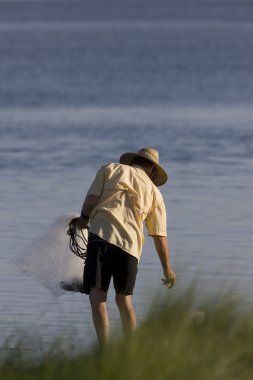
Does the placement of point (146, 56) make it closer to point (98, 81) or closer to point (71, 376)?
point (98, 81)

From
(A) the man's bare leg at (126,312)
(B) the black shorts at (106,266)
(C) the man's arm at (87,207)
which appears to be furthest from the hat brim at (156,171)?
(A) the man's bare leg at (126,312)

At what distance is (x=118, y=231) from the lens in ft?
32.4

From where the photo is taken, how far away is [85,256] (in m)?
10.3

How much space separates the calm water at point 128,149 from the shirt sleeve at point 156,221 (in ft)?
0.99

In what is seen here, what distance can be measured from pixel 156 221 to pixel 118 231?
0.24 meters

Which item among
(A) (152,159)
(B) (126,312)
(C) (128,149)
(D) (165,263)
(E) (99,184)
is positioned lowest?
(C) (128,149)

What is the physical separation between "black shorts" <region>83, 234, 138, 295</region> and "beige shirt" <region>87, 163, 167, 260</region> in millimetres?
39

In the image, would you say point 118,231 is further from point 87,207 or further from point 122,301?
point 122,301

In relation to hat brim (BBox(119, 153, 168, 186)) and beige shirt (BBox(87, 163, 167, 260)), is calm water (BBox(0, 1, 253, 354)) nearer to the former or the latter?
beige shirt (BBox(87, 163, 167, 260))

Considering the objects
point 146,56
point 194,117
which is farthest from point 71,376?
point 146,56

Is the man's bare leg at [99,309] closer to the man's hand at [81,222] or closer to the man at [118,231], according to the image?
the man at [118,231]

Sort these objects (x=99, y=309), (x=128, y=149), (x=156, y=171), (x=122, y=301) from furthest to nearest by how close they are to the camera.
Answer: (x=128, y=149), (x=156, y=171), (x=122, y=301), (x=99, y=309)

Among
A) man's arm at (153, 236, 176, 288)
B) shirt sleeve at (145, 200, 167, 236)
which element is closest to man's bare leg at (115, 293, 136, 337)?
man's arm at (153, 236, 176, 288)

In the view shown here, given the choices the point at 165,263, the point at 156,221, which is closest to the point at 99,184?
the point at 156,221
